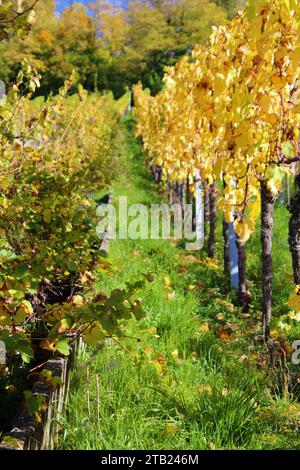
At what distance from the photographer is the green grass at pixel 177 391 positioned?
2.09 m

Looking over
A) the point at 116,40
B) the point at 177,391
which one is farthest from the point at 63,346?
the point at 116,40

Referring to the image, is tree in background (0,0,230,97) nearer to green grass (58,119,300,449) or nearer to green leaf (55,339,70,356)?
green grass (58,119,300,449)

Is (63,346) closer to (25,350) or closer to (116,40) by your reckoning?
(25,350)

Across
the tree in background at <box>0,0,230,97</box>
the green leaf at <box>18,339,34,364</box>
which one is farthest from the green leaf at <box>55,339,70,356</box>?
the tree in background at <box>0,0,230,97</box>

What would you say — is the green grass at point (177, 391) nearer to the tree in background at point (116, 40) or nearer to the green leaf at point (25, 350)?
the green leaf at point (25, 350)

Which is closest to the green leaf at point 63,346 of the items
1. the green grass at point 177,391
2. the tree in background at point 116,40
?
the green grass at point 177,391

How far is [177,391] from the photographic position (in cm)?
258

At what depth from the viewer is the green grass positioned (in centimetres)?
209

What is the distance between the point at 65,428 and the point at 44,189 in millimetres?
2040

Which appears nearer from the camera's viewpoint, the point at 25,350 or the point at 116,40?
the point at 25,350
